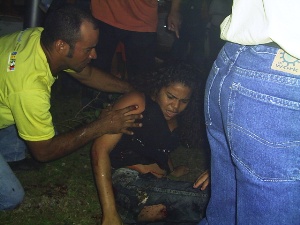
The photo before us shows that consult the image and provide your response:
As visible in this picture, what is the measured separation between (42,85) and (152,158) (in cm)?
109

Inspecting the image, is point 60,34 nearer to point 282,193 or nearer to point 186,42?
point 282,193

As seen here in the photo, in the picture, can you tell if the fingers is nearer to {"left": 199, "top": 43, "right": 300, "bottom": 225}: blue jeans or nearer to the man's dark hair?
the man's dark hair

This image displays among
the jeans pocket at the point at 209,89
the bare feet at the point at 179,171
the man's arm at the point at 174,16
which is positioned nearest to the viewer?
the jeans pocket at the point at 209,89

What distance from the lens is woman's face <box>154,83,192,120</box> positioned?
274cm

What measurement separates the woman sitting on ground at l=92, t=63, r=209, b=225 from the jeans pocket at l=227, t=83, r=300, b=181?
1386 millimetres

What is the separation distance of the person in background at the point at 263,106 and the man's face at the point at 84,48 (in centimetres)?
162

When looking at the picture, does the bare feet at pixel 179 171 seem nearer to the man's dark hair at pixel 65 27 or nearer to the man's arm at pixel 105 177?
the man's arm at pixel 105 177

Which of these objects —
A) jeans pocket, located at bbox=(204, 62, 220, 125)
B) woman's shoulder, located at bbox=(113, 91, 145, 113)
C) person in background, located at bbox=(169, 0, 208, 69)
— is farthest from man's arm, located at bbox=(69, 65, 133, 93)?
person in background, located at bbox=(169, 0, 208, 69)

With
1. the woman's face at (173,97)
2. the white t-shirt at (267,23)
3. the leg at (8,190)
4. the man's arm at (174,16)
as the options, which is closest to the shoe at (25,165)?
the leg at (8,190)

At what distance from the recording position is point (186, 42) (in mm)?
6184

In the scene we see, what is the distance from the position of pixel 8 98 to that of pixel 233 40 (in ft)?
5.78

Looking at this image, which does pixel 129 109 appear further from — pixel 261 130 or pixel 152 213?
pixel 261 130

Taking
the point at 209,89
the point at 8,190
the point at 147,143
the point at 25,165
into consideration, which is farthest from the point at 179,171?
the point at 209,89

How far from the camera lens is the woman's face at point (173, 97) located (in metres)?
2.74
